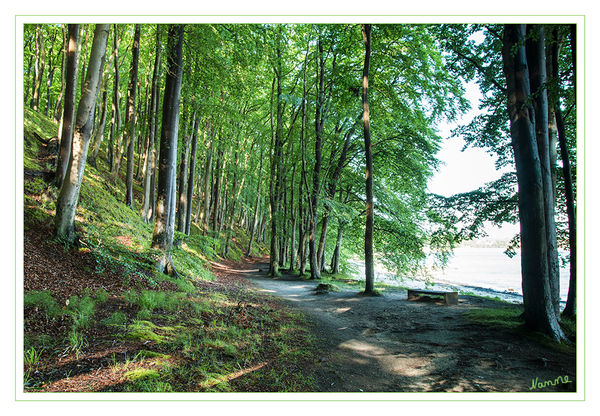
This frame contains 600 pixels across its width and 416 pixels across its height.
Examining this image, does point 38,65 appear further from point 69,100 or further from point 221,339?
point 221,339

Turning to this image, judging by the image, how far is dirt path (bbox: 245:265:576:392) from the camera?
10.4ft

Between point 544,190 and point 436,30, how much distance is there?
384 cm

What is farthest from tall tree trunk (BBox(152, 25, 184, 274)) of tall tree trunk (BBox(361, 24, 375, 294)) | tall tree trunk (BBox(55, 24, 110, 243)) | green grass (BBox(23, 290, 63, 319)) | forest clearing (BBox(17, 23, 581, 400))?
tall tree trunk (BBox(361, 24, 375, 294))

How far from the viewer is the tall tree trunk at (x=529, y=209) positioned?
177 inches

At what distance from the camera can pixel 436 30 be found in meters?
6.29

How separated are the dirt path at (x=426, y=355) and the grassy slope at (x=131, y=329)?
0.47 meters

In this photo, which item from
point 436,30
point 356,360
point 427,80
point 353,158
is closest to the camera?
point 356,360

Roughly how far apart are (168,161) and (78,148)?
1.90 m

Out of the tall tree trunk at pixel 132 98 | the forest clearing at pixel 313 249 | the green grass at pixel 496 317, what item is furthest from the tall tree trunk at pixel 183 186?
the green grass at pixel 496 317

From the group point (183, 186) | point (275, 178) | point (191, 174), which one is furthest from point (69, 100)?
point (275, 178)

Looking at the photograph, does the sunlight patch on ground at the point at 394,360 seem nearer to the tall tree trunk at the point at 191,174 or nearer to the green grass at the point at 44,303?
the green grass at the point at 44,303
